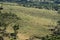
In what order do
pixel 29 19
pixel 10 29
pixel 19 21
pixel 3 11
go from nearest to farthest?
pixel 10 29, pixel 19 21, pixel 29 19, pixel 3 11

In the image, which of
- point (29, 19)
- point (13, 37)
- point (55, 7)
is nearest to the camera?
point (13, 37)

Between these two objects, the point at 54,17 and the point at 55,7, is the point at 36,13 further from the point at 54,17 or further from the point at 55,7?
the point at 55,7

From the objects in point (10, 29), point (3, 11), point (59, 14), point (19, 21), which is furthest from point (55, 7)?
point (10, 29)

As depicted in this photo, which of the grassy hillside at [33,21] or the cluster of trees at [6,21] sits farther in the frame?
the grassy hillside at [33,21]

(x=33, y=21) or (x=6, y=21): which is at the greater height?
(x=6, y=21)

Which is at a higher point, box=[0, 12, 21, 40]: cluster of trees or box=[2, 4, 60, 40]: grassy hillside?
box=[0, 12, 21, 40]: cluster of trees

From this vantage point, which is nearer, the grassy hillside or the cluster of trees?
the cluster of trees

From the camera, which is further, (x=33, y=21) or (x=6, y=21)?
(x=33, y=21)

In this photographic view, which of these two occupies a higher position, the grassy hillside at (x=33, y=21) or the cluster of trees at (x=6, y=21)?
the cluster of trees at (x=6, y=21)
